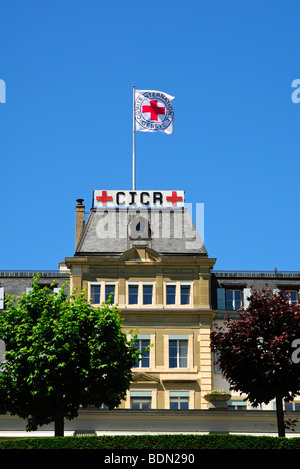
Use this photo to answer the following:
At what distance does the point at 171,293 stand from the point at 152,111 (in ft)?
53.7

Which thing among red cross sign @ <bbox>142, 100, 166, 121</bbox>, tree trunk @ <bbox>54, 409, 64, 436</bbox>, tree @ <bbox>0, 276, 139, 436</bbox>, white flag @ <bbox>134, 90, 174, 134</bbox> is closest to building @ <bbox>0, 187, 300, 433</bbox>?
white flag @ <bbox>134, 90, 174, 134</bbox>

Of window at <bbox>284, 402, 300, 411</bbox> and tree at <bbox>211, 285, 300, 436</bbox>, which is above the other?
tree at <bbox>211, 285, 300, 436</bbox>

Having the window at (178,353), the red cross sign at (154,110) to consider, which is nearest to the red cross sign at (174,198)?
the red cross sign at (154,110)

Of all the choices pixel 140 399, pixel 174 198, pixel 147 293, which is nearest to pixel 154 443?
pixel 140 399

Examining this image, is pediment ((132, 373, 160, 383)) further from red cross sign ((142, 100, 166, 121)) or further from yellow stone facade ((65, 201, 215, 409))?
red cross sign ((142, 100, 166, 121))

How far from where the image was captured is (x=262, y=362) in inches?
2311

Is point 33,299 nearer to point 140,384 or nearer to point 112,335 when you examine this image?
point 112,335

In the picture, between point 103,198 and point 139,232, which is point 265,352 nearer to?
point 139,232

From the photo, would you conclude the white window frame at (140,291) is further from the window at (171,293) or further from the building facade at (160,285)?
the window at (171,293)

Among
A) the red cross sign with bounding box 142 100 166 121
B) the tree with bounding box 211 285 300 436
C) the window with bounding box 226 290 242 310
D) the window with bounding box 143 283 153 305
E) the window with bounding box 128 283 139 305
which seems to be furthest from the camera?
the red cross sign with bounding box 142 100 166 121

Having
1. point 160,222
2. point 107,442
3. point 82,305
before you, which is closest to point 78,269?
point 160,222

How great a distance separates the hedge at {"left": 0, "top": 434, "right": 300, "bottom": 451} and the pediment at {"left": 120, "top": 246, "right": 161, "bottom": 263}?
26.8m

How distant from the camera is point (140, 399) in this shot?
7262 cm

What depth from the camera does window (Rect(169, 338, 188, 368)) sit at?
7394 cm
